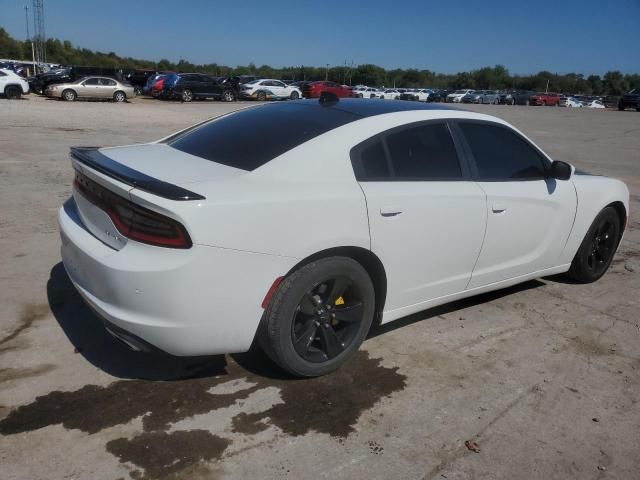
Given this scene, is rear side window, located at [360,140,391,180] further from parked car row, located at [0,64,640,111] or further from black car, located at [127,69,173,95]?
black car, located at [127,69,173,95]

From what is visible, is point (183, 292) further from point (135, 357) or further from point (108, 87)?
point (108, 87)

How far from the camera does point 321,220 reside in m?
2.96

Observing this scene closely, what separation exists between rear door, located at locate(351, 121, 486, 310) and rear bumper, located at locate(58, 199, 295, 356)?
0.74 metres

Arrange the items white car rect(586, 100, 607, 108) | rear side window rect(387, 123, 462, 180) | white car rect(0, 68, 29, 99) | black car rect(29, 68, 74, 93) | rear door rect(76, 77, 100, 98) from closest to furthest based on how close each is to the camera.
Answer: rear side window rect(387, 123, 462, 180) → white car rect(0, 68, 29, 99) → rear door rect(76, 77, 100, 98) → black car rect(29, 68, 74, 93) → white car rect(586, 100, 607, 108)

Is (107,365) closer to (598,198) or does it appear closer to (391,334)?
(391,334)

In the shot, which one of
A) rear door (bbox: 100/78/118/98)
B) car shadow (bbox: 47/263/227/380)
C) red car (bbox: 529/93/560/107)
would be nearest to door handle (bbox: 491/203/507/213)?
car shadow (bbox: 47/263/227/380)

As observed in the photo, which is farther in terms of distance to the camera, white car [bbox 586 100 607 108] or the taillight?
white car [bbox 586 100 607 108]

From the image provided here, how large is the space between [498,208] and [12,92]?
2843 centimetres

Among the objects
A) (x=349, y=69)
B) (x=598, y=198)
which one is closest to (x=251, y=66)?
(x=349, y=69)

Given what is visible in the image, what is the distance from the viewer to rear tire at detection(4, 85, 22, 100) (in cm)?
2633

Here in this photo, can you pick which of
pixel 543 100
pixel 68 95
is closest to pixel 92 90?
pixel 68 95

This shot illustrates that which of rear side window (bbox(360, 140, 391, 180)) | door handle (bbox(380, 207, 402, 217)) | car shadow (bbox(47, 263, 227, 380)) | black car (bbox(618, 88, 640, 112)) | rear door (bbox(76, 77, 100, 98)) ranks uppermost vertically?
black car (bbox(618, 88, 640, 112))

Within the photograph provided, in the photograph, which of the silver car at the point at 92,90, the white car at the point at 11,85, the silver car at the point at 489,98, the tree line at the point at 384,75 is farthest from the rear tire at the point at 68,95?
the tree line at the point at 384,75

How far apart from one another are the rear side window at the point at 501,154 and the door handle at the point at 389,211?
869 mm
